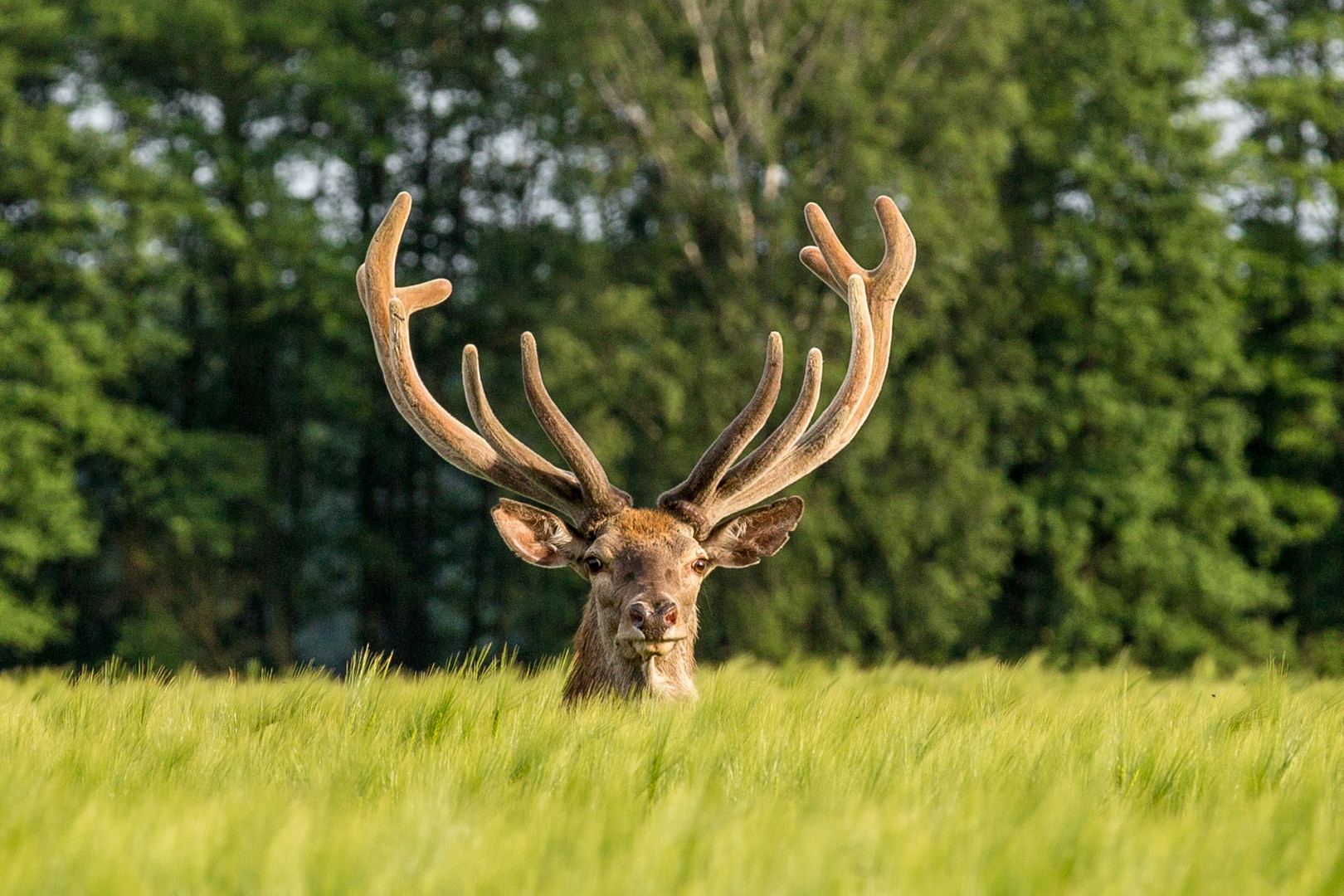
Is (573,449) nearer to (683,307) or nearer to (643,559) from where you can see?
(643,559)

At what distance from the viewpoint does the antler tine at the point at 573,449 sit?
551 cm

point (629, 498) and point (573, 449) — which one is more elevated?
point (573, 449)

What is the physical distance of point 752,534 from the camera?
19.2 ft

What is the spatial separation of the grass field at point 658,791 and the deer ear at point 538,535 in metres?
0.76

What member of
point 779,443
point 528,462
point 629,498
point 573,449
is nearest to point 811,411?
point 779,443

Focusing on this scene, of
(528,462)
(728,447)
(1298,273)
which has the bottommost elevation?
(528,462)

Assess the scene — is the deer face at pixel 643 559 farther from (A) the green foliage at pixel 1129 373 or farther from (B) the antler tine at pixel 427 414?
(A) the green foliage at pixel 1129 373

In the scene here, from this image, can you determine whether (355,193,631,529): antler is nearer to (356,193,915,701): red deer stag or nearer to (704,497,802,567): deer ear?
(356,193,915,701): red deer stag

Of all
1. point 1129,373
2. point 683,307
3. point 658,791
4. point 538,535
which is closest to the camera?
point 658,791

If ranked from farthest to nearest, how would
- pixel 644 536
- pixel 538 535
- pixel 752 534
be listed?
pixel 752 534 → pixel 538 535 → pixel 644 536

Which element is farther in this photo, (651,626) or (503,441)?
(503,441)

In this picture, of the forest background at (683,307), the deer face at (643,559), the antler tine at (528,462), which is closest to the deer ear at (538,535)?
the deer face at (643,559)

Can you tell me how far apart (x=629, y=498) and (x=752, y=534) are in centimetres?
51

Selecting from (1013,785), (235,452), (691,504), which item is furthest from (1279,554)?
(1013,785)
